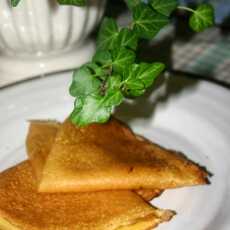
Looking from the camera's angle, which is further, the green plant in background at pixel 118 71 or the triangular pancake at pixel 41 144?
the triangular pancake at pixel 41 144

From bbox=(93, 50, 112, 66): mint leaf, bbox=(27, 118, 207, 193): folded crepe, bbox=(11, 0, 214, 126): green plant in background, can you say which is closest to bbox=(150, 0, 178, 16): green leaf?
bbox=(11, 0, 214, 126): green plant in background

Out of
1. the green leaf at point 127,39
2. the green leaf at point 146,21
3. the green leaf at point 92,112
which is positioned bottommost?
the green leaf at point 92,112

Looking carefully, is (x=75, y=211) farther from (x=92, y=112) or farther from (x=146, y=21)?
(x=146, y=21)

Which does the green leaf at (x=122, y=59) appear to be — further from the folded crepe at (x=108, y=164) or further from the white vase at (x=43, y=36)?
the white vase at (x=43, y=36)

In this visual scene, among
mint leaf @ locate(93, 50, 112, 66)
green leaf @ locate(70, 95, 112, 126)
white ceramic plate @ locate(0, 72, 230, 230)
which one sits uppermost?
mint leaf @ locate(93, 50, 112, 66)

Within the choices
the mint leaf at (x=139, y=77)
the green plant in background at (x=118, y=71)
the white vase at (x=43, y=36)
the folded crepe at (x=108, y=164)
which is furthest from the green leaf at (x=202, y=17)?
the white vase at (x=43, y=36)

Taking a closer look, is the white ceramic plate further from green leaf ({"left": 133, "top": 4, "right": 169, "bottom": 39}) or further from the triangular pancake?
green leaf ({"left": 133, "top": 4, "right": 169, "bottom": 39})
